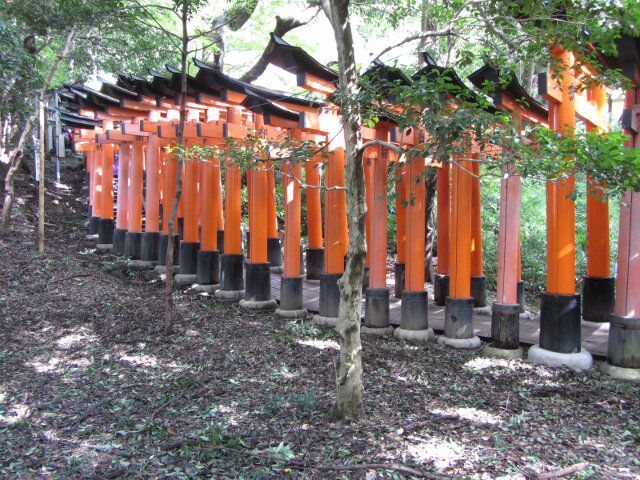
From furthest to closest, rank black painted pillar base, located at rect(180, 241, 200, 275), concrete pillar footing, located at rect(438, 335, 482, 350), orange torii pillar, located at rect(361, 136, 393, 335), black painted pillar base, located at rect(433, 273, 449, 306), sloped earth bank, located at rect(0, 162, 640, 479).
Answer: black painted pillar base, located at rect(180, 241, 200, 275), black painted pillar base, located at rect(433, 273, 449, 306), orange torii pillar, located at rect(361, 136, 393, 335), concrete pillar footing, located at rect(438, 335, 482, 350), sloped earth bank, located at rect(0, 162, 640, 479)

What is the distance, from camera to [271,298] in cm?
863

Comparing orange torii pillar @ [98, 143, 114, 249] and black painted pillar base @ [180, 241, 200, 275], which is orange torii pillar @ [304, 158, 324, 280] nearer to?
black painted pillar base @ [180, 241, 200, 275]

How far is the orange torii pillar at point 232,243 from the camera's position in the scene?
28.7ft

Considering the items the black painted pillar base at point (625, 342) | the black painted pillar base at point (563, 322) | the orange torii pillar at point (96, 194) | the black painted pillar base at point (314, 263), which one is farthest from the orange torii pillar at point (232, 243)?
the orange torii pillar at point (96, 194)

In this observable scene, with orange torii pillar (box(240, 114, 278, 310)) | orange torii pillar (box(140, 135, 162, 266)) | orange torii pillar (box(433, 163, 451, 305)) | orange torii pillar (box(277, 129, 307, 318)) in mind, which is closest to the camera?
orange torii pillar (box(277, 129, 307, 318))

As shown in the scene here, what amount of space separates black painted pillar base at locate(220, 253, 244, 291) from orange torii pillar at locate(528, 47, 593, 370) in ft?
16.4

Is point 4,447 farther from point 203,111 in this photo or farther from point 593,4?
point 203,111

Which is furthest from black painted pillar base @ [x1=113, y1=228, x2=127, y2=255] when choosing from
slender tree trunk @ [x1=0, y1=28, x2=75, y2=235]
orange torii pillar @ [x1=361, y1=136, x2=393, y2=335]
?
orange torii pillar @ [x1=361, y1=136, x2=393, y2=335]

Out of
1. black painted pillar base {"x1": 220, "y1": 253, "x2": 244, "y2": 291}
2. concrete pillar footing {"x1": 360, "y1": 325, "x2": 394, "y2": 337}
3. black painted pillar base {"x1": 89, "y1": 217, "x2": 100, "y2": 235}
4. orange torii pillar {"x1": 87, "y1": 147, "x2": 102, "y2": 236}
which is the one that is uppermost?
orange torii pillar {"x1": 87, "y1": 147, "x2": 102, "y2": 236}

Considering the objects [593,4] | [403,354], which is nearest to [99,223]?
[403,354]

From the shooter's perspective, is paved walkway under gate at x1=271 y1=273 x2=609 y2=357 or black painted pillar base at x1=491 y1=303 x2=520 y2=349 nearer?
black painted pillar base at x1=491 y1=303 x2=520 y2=349

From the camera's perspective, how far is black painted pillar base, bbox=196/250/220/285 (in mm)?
9375

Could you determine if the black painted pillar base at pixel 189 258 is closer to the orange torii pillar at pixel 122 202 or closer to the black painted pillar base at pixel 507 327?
the orange torii pillar at pixel 122 202

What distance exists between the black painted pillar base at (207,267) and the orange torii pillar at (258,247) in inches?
50.1
